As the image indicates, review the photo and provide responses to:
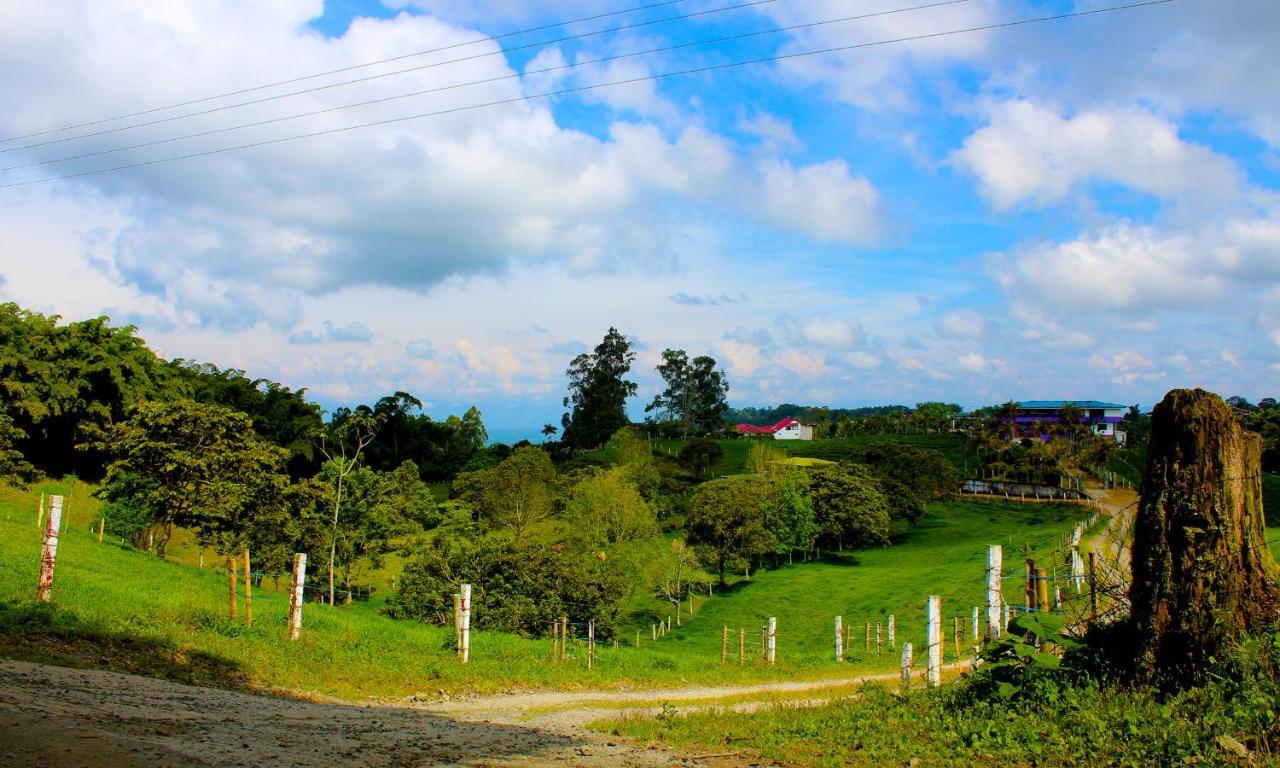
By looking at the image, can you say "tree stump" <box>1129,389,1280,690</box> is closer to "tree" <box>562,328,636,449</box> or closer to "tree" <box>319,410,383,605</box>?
"tree" <box>319,410,383,605</box>

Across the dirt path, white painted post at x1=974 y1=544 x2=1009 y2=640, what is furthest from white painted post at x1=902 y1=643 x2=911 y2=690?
→ the dirt path

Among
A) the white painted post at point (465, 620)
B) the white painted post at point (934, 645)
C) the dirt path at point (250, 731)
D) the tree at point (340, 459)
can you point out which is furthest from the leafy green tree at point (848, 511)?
the dirt path at point (250, 731)

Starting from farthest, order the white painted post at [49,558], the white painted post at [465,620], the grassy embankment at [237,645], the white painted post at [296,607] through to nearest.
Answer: the white painted post at [465,620] → the white painted post at [296,607] → the white painted post at [49,558] → the grassy embankment at [237,645]

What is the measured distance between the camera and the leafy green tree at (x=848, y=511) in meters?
69.6

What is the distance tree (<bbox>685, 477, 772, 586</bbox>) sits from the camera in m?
61.2

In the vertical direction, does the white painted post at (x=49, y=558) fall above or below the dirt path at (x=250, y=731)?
above

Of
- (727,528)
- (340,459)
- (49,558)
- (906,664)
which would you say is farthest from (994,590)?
(727,528)

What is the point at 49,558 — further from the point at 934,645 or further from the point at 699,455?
the point at 699,455

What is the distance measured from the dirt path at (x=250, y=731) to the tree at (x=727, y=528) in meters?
49.0

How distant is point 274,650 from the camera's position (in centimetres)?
1571

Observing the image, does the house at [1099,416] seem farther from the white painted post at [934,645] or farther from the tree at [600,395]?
the white painted post at [934,645]

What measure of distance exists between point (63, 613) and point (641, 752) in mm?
12143

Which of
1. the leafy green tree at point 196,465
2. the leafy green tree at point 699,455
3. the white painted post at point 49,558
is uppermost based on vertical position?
the leafy green tree at point 699,455

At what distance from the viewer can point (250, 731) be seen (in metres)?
8.94
